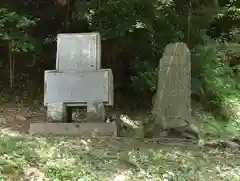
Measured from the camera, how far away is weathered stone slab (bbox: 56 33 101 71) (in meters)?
7.26

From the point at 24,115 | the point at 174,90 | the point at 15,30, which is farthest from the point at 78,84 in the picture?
the point at 15,30

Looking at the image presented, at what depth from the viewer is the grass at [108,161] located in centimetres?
472

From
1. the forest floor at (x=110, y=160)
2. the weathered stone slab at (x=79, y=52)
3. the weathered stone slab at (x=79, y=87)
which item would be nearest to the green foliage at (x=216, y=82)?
the weathered stone slab at (x=79, y=52)

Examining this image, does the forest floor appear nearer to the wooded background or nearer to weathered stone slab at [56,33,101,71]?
weathered stone slab at [56,33,101,71]

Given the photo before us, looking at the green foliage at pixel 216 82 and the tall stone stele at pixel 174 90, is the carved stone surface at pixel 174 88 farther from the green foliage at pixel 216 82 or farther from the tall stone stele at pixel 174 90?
the green foliage at pixel 216 82

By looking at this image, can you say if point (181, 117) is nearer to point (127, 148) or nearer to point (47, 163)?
point (127, 148)

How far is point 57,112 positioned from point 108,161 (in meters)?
1.99

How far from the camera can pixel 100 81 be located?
7082mm

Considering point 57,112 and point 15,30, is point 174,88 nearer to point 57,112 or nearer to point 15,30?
point 57,112

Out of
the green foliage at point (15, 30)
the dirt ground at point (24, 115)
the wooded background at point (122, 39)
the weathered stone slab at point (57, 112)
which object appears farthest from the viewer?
the wooded background at point (122, 39)

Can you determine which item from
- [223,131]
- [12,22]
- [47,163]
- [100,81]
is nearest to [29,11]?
[12,22]

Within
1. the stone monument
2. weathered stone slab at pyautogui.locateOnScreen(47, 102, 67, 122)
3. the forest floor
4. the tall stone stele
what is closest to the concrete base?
the stone monument

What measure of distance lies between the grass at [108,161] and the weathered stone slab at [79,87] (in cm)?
101

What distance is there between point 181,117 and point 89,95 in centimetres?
157
